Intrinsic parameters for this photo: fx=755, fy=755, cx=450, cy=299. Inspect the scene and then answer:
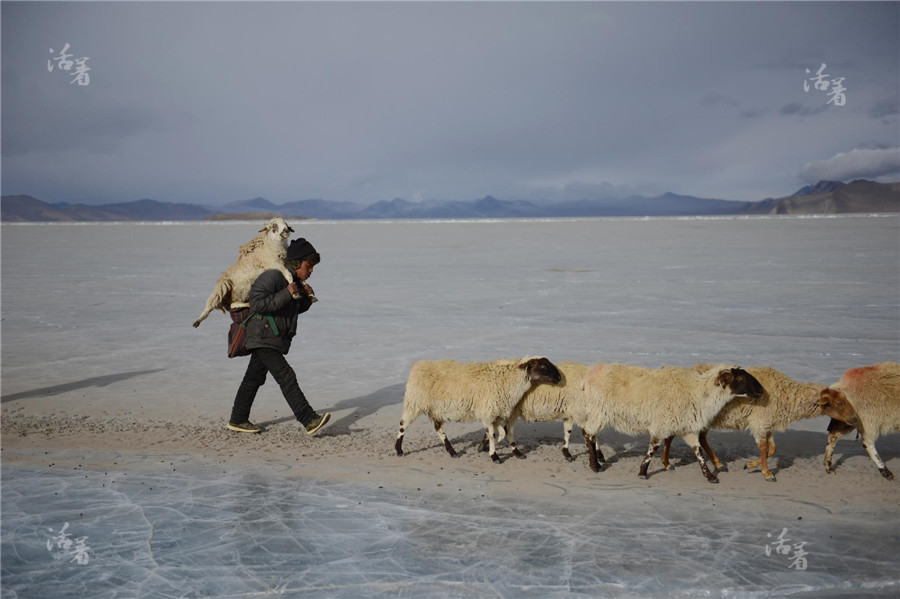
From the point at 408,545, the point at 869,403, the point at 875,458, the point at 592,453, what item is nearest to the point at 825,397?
the point at 869,403

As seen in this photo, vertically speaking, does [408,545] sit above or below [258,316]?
below

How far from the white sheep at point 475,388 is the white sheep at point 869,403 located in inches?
91.3

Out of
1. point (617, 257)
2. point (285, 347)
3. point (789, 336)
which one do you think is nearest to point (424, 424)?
point (285, 347)

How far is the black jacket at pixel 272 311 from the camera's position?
738 cm

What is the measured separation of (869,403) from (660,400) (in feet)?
5.59

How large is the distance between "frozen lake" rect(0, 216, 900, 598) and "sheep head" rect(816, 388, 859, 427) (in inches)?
34.4

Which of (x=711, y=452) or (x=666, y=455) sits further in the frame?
(x=666, y=455)

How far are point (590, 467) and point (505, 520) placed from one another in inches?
57.0

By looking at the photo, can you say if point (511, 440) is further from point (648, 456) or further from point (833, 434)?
point (833, 434)

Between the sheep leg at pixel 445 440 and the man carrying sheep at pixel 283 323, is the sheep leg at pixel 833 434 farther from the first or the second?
the man carrying sheep at pixel 283 323

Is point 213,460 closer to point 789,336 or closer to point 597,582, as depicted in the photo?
point 597,582

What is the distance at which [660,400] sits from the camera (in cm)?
629

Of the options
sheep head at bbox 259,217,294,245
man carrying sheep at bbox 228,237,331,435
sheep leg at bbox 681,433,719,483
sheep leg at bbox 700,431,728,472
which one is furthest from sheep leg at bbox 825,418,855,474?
sheep head at bbox 259,217,294,245

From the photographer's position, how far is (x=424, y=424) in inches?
329
